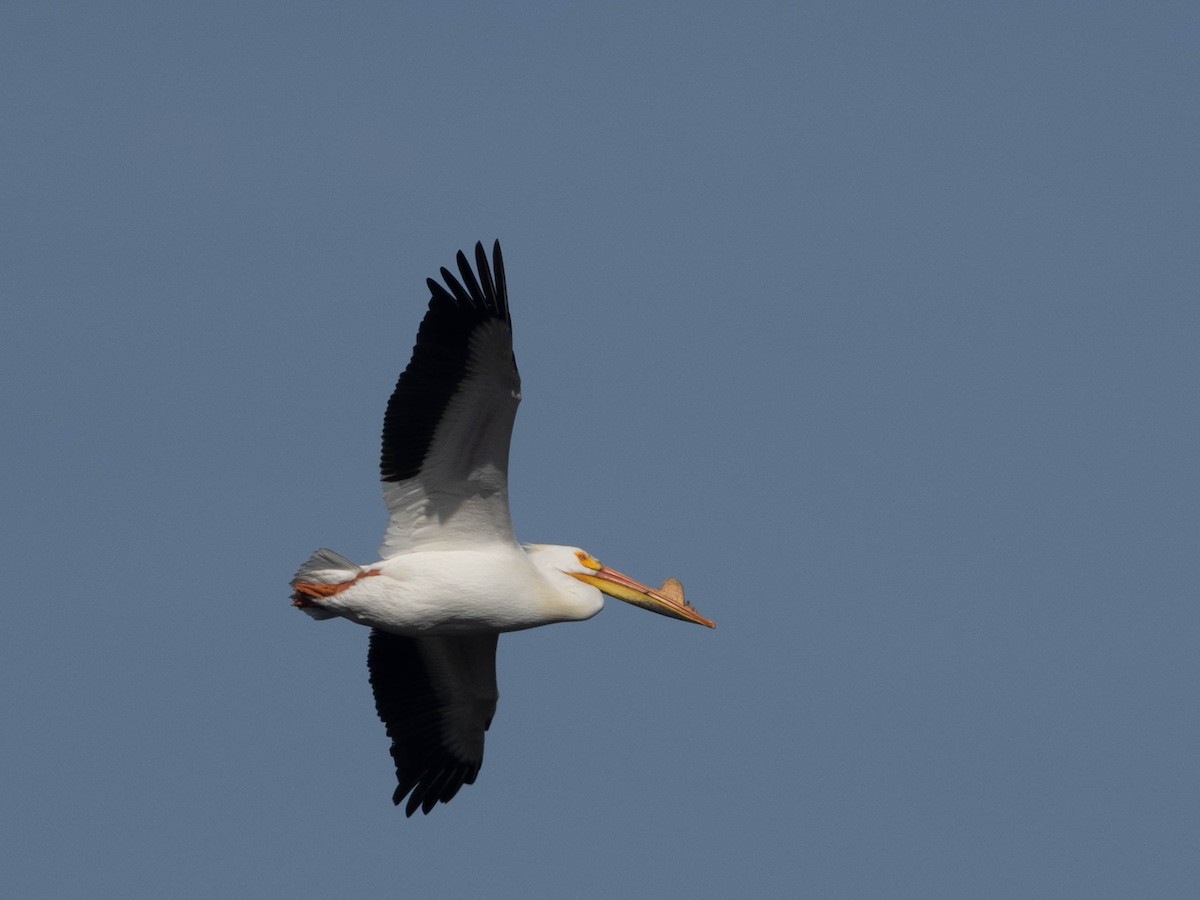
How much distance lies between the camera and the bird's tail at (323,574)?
48.2 ft

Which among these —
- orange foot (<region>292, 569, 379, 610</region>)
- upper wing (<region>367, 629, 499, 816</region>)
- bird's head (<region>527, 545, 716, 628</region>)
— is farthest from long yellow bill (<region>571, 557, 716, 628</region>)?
orange foot (<region>292, 569, 379, 610</region>)

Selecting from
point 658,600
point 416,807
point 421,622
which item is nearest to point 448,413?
point 421,622

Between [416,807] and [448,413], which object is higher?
[448,413]

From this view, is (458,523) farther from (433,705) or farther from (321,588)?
(433,705)

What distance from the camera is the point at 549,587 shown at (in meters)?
15.2

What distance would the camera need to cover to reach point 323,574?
48.3ft

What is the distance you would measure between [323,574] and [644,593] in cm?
269

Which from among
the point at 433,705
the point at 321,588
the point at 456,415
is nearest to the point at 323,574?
the point at 321,588

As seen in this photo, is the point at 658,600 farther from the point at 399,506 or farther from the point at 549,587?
the point at 399,506

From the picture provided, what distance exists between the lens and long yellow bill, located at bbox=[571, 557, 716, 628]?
52.5 ft

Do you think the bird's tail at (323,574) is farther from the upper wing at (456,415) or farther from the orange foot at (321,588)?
the upper wing at (456,415)

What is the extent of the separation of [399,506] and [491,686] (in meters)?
2.14

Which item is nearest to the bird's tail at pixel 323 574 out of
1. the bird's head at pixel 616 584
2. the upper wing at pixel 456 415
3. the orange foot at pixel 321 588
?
the orange foot at pixel 321 588

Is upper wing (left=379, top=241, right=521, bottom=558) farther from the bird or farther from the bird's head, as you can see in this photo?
the bird's head
